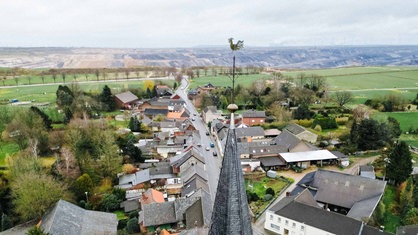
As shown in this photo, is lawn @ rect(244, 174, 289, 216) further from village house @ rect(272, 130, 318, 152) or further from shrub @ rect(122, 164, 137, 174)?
shrub @ rect(122, 164, 137, 174)

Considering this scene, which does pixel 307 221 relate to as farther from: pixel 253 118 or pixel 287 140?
pixel 253 118

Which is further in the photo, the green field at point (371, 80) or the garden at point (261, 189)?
the green field at point (371, 80)

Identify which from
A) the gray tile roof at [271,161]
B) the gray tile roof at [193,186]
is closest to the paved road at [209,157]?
the gray tile roof at [193,186]

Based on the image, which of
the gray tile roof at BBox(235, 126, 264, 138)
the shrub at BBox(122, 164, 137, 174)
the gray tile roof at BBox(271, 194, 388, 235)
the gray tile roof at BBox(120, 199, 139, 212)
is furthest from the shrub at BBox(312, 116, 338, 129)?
the gray tile roof at BBox(120, 199, 139, 212)

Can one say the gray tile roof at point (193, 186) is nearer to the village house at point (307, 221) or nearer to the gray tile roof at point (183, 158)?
the gray tile roof at point (183, 158)

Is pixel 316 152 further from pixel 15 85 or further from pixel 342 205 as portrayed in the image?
pixel 15 85

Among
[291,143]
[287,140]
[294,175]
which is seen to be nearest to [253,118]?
[287,140]

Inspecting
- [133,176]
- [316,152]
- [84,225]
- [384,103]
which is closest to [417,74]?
[384,103]
